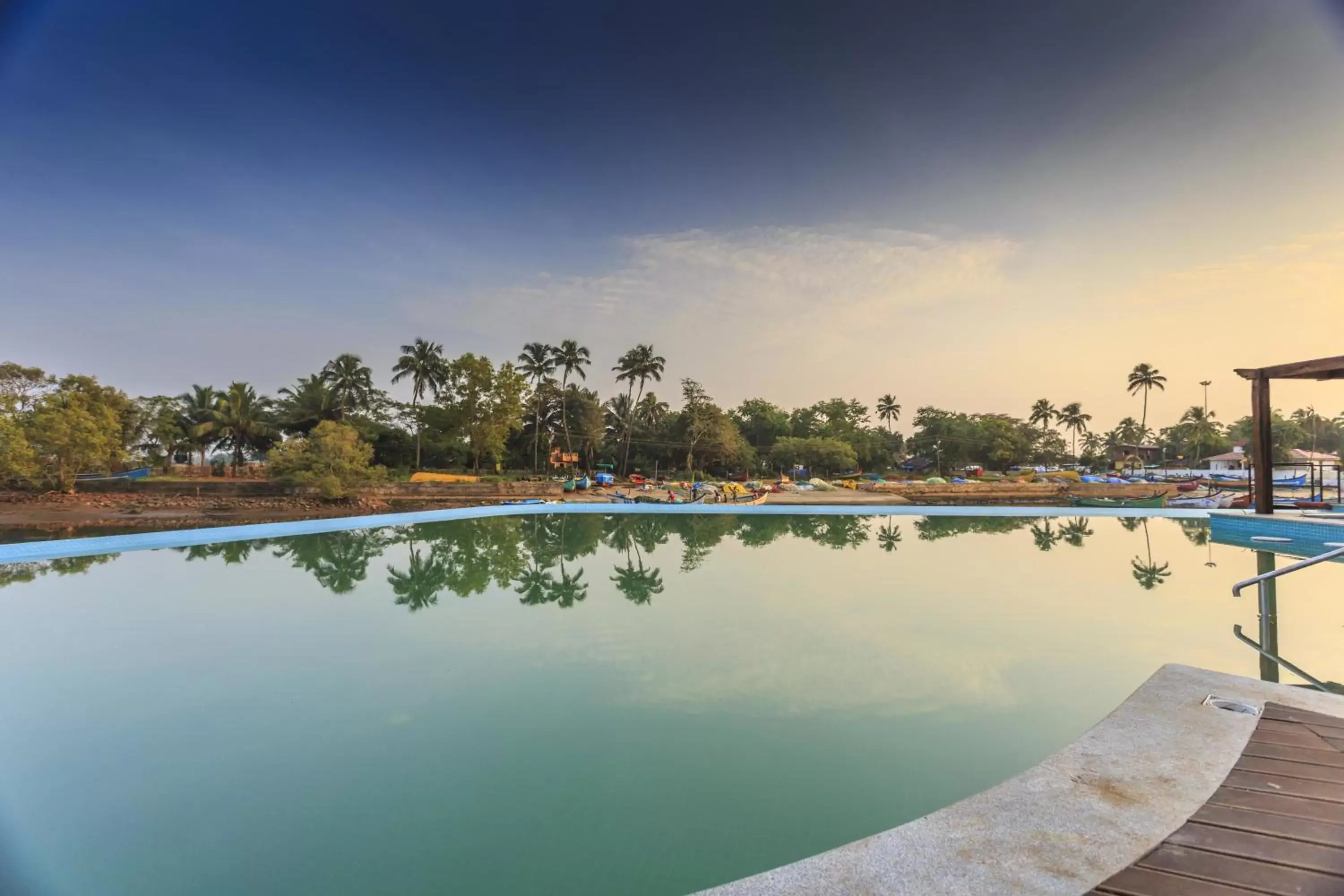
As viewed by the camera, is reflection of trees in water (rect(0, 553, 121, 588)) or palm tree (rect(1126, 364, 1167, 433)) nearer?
reflection of trees in water (rect(0, 553, 121, 588))

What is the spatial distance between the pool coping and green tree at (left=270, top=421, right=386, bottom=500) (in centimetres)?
431

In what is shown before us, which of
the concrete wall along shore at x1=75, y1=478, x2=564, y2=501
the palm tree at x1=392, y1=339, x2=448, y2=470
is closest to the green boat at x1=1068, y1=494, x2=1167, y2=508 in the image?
the concrete wall along shore at x1=75, y1=478, x2=564, y2=501

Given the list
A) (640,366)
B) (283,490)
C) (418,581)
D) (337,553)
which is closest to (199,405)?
(283,490)

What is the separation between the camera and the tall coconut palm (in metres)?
29.6

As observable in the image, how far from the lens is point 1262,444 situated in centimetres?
879

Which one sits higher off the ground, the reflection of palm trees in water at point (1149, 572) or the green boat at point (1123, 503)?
the green boat at point (1123, 503)

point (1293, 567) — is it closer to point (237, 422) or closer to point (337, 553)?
point (337, 553)

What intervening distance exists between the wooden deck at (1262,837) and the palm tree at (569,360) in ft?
94.4

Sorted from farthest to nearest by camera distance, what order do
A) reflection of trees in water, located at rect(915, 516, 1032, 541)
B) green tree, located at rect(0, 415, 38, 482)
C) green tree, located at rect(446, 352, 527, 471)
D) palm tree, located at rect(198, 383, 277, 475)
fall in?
palm tree, located at rect(198, 383, 277, 475) → green tree, located at rect(446, 352, 527, 471) → green tree, located at rect(0, 415, 38, 482) → reflection of trees in water, located at rect(915, 516, 1032, 541)

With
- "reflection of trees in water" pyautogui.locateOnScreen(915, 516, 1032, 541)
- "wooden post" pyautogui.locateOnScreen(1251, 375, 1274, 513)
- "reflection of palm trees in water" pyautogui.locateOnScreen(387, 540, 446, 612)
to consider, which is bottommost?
"reflection of palm trees in water" pyautogui.locateOnScreen(387, 540, 446, 612)

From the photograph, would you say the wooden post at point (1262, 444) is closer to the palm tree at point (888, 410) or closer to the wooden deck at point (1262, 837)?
the wooden deck at point (1262, 837)

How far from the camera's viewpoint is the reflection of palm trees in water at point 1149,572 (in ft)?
25.2

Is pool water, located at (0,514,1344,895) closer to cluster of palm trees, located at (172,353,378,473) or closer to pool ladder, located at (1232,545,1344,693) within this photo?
pool ladder, located at (1232,545,1344,693)

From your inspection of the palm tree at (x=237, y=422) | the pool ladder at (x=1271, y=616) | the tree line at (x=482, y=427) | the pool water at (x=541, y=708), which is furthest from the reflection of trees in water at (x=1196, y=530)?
the palm tree at (x=237, y=422)
